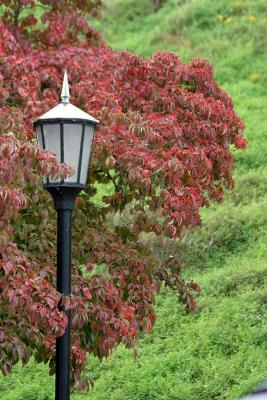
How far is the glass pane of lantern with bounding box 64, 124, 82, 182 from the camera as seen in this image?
7.29 metres

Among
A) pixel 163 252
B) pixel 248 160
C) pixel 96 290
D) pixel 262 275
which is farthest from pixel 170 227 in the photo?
pixel 248 160

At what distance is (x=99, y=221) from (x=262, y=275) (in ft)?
18.6

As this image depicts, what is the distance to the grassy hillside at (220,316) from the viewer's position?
42.0 feet

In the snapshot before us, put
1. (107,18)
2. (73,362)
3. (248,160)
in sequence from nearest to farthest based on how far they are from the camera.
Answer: (73,362) → (248,160) → (107,18)

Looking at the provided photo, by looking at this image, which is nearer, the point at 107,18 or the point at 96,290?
the point at 96,290

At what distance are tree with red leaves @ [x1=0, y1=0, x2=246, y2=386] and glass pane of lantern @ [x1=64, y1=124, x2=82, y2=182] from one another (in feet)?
0.49

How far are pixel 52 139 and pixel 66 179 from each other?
316 millimetres

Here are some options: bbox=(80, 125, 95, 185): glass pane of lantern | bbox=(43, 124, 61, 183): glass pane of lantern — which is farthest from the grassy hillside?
bbox=(43, 124, 61, 183): glass pane of lantern

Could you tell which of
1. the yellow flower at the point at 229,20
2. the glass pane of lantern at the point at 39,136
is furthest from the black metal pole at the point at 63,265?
the yellow flower at the point at 229,20

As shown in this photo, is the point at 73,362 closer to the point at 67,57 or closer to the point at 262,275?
the point at 67,57

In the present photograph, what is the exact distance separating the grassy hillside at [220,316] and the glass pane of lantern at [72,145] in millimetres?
5567

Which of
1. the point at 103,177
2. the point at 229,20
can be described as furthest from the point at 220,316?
the point at 229,20

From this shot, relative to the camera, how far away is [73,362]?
8883 millimetres

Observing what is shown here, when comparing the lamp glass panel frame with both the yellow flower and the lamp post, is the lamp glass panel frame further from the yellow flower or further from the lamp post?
the yellow flower
